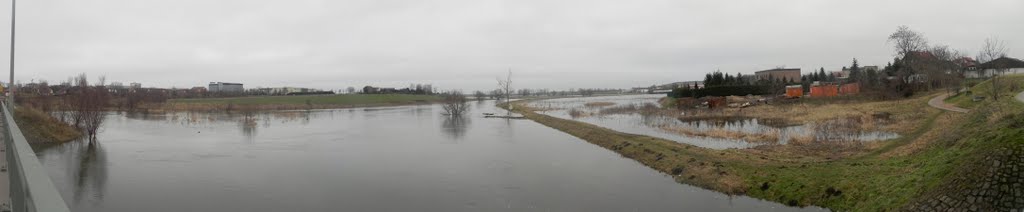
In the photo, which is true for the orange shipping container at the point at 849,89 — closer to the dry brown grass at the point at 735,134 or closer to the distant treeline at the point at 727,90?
the distant treeline at the point at 727,90

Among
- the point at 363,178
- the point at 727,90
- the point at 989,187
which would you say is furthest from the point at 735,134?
the point at 727,90

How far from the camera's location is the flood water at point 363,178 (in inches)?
597

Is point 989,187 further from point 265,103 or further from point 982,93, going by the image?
point 265,103

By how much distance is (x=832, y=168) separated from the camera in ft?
52.9

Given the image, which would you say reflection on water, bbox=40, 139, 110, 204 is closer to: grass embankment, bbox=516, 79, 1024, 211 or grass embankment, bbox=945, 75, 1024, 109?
grass embankment, bbox=516, 79, 1024, 211

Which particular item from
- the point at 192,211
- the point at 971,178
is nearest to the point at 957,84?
the point at 971,178

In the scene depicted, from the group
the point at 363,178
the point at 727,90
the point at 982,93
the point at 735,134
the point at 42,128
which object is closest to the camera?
the point at 363,178

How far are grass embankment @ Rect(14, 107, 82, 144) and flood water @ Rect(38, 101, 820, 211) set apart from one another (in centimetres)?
165

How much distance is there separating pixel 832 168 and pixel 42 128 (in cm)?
4023

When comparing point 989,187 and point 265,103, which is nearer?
point 989,187

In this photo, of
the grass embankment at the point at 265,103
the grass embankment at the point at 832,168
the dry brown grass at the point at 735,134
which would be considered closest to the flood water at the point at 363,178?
the grass embankment at the point at 832,168

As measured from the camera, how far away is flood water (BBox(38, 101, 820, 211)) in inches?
597

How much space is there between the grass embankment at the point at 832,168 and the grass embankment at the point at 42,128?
32144 millimetres

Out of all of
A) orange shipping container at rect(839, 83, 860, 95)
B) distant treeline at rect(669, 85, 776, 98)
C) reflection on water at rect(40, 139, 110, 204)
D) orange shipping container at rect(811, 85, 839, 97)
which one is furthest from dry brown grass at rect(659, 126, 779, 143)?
distant treeline at rect(669, 85, 776, 98)
